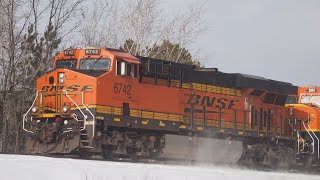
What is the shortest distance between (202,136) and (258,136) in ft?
10.7

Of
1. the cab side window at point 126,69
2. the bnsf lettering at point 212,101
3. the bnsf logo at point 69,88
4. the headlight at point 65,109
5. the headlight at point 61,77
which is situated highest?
the cab side window at point 126,69

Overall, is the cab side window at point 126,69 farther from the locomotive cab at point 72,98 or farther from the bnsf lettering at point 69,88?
the bnsf lettering at point 69,88

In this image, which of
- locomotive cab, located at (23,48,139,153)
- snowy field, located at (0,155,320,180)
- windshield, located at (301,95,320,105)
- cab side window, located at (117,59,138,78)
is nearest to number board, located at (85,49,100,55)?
locomotive cab, located at (23,48,139,153)

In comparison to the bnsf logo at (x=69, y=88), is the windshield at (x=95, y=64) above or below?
above

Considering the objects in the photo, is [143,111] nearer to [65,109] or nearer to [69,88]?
[69,88]

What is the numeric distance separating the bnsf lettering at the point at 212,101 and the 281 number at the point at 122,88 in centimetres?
296

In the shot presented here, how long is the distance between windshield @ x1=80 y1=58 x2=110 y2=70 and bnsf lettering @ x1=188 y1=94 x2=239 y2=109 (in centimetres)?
384

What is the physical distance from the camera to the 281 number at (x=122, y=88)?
1782cm

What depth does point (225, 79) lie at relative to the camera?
21938 millimetres

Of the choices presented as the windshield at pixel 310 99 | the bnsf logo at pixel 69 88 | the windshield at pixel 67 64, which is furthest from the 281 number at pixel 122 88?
the windshield at pixel 310 99

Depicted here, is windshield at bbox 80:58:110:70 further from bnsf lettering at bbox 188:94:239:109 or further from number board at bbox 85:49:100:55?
bnsf lettering at bbox 188:94:239:109

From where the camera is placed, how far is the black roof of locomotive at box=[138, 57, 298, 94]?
1995 centimetres

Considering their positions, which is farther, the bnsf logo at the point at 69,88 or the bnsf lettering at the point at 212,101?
the bnsf lettering at the point at 212,101

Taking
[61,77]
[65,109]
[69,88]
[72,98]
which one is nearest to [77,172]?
[65,109]
